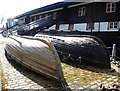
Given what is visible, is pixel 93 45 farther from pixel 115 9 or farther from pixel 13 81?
pixel 115 9

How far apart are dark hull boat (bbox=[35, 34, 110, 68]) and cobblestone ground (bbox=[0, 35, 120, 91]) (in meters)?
0.43

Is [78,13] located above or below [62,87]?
above

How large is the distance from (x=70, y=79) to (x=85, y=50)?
2.74 meters

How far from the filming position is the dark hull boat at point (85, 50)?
9.76 m

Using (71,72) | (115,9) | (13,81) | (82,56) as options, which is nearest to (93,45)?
(82,56)

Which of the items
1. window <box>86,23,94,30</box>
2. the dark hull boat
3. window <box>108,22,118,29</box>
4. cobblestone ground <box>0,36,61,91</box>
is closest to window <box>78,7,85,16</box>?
window <box>86,23,94,30</box>

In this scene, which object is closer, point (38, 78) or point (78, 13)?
point (38, 78)

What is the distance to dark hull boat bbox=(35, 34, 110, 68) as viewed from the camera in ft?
32.0

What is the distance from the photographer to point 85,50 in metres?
10.3

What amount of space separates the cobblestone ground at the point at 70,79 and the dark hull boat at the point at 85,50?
428 mm

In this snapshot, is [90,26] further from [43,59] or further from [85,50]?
[43,59]

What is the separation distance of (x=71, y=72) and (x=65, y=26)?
19156 mm

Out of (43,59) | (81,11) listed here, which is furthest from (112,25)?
(43,59)

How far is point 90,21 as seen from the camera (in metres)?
23.0
